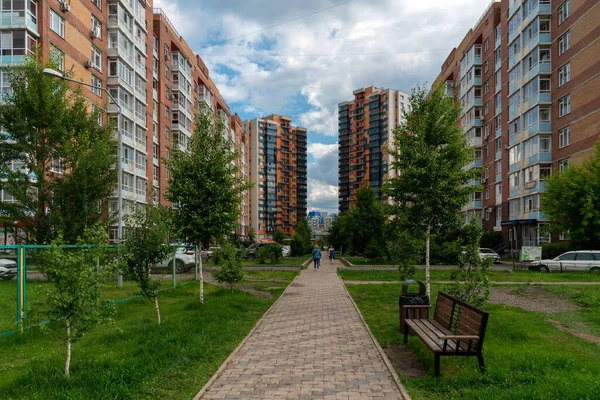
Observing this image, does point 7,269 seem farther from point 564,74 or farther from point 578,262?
point 564,74

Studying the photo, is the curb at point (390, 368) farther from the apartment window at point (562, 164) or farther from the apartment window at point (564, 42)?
the apartment window at point (564, 42)

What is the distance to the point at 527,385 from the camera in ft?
17.9

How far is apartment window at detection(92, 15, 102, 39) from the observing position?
1476 inches

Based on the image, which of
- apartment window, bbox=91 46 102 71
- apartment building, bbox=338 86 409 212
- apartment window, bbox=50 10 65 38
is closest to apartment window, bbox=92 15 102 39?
apartment window, bbox=91 46 102 71

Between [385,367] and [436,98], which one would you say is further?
[436,98]

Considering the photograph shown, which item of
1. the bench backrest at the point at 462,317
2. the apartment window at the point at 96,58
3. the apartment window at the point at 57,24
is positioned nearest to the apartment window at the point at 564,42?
the bench backrest at the point at 462,317

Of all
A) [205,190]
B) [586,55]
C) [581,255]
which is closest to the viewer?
[205,190]

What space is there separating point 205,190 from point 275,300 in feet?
13.3

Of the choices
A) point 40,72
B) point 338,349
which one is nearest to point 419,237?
point 338,349

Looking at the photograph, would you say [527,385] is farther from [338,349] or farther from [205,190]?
[205,190]

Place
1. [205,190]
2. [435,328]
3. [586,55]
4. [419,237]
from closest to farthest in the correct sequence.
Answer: [435,328], [419,237], [205,190], [586,55]

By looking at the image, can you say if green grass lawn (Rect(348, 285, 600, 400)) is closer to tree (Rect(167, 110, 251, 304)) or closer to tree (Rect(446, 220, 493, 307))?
tree (Rect(446, 220, 493, 307))

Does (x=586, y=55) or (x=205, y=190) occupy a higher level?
(x=586, y=55)

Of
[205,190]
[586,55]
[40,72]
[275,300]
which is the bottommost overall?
[275,300]
